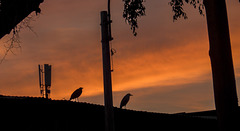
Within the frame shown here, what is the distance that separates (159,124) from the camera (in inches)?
495

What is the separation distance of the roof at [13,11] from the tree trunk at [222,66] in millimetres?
4032

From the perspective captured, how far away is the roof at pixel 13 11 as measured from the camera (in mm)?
8297

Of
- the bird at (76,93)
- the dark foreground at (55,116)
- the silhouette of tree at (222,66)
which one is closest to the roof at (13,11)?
the dark foreground at (55,116)

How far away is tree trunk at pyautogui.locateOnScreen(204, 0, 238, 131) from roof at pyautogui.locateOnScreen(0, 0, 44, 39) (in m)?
4.03

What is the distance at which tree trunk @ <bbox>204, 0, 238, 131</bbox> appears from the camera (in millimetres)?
5777

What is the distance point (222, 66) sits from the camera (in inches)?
231

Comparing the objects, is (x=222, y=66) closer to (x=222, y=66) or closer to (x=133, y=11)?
(x=222, y=66)

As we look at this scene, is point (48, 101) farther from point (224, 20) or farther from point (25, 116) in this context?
point (224, 20)

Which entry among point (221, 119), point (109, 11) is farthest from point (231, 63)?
point (109, 11)

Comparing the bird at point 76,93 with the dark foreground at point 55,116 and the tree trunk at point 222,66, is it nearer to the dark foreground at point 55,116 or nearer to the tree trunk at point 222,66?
the dark foreground at point 55,116

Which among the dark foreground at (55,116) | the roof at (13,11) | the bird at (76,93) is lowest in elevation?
the dark foreground at (55,116)

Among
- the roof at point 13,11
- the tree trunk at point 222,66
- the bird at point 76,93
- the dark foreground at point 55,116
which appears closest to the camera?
the tree trunk at point 222,66

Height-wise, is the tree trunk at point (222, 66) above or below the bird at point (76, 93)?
below

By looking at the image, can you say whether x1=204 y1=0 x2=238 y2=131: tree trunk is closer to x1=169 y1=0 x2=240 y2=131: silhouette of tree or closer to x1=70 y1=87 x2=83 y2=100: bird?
x1=169 y1=0 x2=240 y2=131: silhouette of tree
